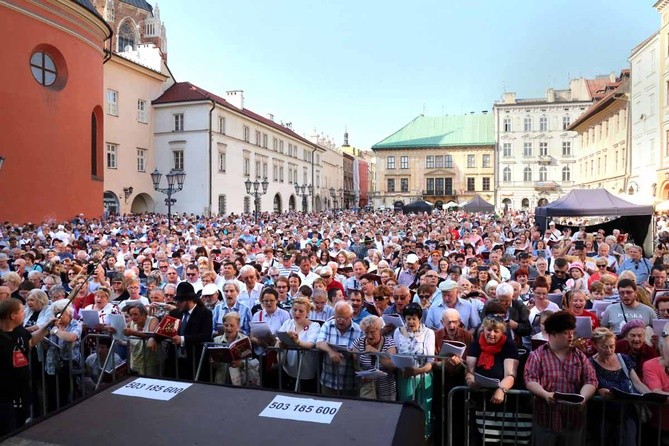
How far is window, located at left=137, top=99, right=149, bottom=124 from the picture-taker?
42.2 metres

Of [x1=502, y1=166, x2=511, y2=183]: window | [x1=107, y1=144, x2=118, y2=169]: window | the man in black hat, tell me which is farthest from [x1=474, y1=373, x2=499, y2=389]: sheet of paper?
[x1=502, y1=166, x2=511, y2=183]: window

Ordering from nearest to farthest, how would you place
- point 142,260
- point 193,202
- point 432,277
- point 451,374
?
1. point 451,374
2. point 432,277
3. point 142,260
4. point 193,202

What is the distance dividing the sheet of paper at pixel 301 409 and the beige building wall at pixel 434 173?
78.2 m

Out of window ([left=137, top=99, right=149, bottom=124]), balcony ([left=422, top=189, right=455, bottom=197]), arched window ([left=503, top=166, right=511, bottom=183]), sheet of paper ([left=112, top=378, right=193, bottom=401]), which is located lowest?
sheet of paper ([left=112, top=378, right=193, bottom=401])

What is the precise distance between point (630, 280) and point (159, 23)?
5933cm

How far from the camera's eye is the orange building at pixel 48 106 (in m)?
24.3

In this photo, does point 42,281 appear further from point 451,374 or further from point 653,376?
point 653,376

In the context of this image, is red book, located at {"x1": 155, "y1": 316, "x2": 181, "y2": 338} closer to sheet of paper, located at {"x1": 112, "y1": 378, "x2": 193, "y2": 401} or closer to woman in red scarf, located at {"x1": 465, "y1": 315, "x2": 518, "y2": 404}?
sheet of paper, located at {"x1": 112, "y1": 378, "x2": 193, "y2": 401}

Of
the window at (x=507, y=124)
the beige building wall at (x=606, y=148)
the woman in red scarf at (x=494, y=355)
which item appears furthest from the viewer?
the window at (x=507, y=124)

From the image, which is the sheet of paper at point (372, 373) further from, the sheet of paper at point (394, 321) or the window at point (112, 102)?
the window at point (112, 102)

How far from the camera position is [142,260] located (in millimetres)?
12164

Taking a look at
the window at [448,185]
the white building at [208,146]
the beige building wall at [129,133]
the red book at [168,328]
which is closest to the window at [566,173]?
the window at [448,185]

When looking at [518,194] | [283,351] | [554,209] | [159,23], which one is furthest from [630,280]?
[518,194]

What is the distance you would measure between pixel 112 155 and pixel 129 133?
272cm
